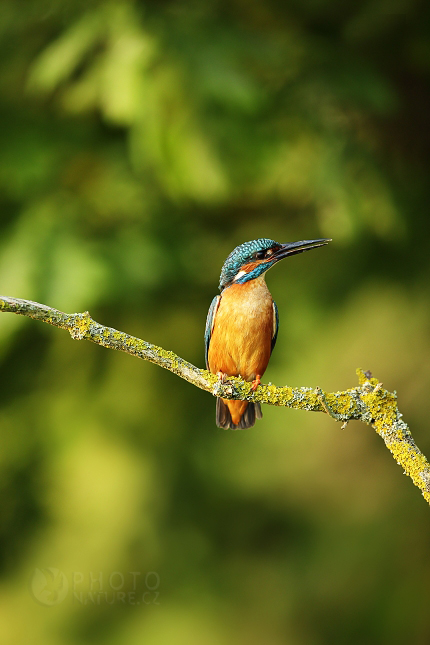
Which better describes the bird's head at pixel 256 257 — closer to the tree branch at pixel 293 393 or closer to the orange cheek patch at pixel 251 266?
the orange cheek patch at pixel 251 266

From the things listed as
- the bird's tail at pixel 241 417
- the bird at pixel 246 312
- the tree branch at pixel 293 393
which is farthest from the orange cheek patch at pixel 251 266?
the tree branch at pixel 293 393

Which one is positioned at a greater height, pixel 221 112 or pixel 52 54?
pixel 52 54

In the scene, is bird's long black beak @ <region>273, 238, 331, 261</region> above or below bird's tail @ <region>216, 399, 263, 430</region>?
above

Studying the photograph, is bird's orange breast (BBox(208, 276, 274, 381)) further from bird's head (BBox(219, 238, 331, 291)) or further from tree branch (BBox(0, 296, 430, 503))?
tree branch (BBox(0, 296, 430, 503))

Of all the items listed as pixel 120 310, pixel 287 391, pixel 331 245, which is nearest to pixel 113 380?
pixel 120 310

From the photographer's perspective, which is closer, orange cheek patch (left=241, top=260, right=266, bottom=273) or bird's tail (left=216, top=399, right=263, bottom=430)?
orange cheek patch (left=241, top=260, right=266, bottom=273)

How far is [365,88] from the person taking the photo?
219 inches

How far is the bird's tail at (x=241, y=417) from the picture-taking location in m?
3.75

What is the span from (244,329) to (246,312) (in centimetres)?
9

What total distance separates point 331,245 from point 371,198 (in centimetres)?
113

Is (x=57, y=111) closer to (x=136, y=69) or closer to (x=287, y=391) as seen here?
(x=136, y=69)

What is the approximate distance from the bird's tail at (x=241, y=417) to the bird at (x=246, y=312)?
37cm

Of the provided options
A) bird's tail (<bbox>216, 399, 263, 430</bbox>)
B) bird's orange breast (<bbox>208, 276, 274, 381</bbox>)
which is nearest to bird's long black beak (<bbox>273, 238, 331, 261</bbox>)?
bird's orange breast (<bbox>208, 276, 274, 381</bbox>)

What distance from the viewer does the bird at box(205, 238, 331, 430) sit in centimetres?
333
